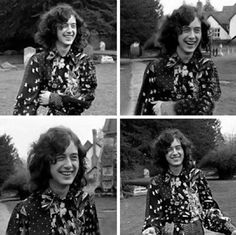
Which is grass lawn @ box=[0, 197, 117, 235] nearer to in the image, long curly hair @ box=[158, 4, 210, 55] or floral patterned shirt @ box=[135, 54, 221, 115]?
floral patterned shirt @ box=[135, 54, 221, 115]

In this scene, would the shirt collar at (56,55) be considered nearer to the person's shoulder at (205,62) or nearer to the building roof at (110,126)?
the building roof at (110,126)

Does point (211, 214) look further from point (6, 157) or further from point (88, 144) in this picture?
point (6, 157)

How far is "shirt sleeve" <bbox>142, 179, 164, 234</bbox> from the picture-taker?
2.04m

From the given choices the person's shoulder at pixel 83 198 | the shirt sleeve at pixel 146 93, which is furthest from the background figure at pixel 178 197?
the person's shoulder at pixel 83 198

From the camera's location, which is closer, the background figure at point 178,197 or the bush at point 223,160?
the background figure at point 178,197

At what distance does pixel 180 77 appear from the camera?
2.09 m

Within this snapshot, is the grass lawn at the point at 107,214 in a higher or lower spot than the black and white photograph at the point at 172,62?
lower

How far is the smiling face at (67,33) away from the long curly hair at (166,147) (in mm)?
474

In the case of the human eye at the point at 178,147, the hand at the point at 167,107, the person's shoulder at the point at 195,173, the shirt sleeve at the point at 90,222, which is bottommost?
the shirt sleeve at the point at 90,222

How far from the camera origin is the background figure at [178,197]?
2033 millimetres

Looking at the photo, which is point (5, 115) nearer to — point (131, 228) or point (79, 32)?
point (79, 32)

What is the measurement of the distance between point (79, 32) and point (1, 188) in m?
0.63

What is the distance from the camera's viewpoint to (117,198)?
2.12 meters

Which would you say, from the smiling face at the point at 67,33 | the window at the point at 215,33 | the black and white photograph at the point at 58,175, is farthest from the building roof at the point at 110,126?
the window at the point at 215,33
